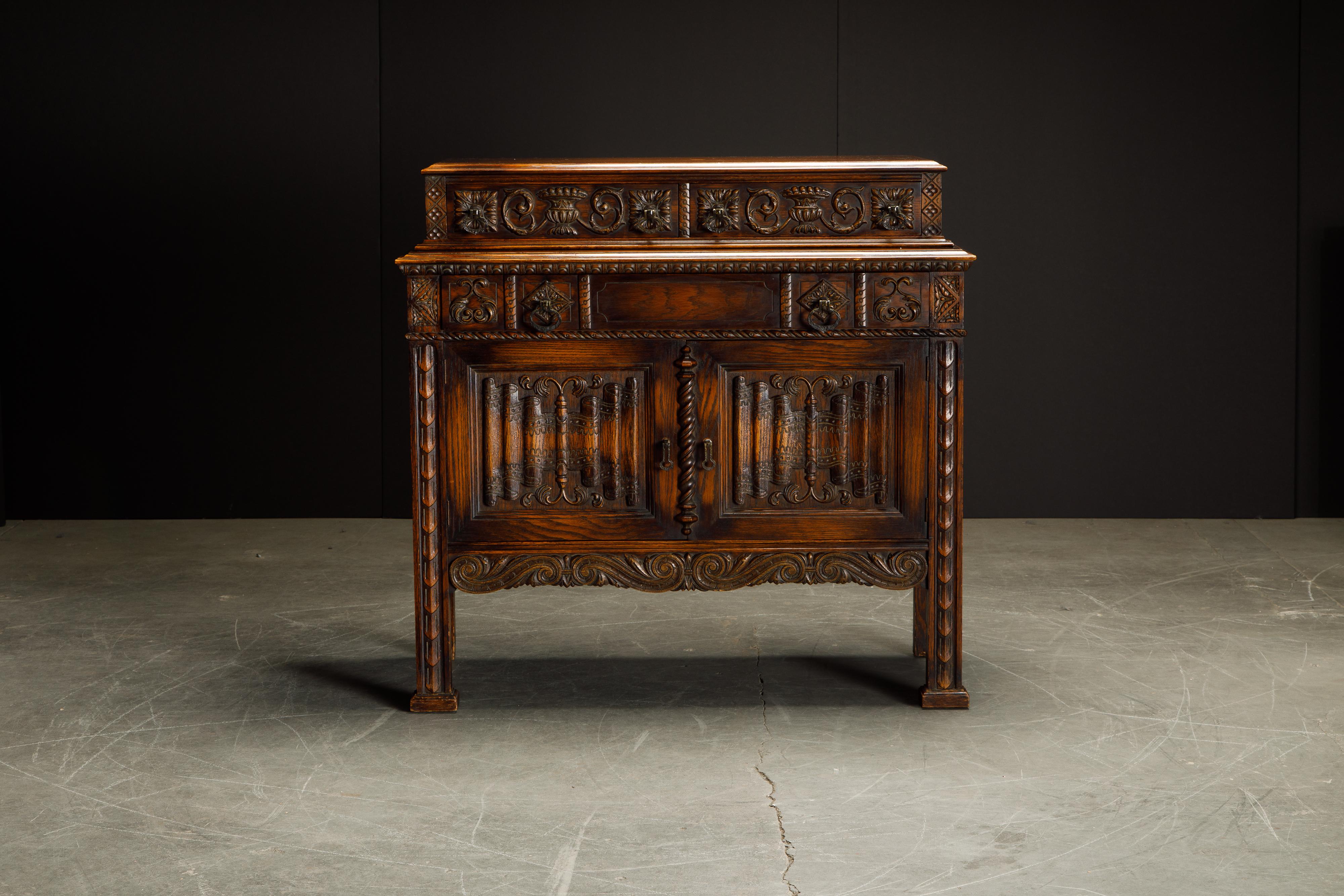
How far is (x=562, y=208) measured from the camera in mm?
3682

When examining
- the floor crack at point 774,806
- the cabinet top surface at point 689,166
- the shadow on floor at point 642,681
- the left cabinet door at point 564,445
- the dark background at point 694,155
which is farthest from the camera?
the dark background at point 694,155

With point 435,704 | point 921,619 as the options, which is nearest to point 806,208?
point 921,619

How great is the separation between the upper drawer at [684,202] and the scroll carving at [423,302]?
0.12 m

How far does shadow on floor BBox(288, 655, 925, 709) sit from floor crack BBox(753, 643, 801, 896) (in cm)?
6

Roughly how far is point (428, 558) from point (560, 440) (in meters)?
0.48

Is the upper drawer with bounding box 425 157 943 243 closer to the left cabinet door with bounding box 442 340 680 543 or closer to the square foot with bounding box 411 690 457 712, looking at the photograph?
the left cabinet door with bounding box 442 340 680 543

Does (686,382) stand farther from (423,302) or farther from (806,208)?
(423,302)

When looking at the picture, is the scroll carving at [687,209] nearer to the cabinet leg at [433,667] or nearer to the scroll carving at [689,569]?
the scroll carving at [689,569]

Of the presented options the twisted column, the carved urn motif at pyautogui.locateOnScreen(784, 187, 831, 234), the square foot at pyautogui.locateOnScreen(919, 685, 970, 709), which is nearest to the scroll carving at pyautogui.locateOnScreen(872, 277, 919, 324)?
the carved urn motif at pyautogui.locateOnScreen(784, 187, 831, 234)

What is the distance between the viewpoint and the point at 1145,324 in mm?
6328

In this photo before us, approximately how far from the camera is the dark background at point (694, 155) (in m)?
6.23

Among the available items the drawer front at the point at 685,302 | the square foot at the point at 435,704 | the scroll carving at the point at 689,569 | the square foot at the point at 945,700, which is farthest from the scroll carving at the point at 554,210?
the square foot at the point at 945,700

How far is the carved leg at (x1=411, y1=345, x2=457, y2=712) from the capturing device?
3.68 metres

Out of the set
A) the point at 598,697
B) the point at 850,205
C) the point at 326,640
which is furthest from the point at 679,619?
the point at 850,205
